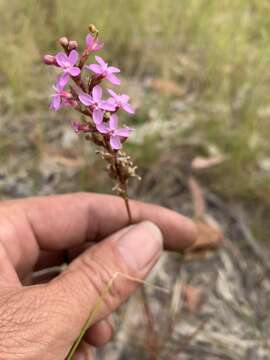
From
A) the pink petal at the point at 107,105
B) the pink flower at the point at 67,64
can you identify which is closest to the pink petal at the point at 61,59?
the pink flower at the point at 67,64

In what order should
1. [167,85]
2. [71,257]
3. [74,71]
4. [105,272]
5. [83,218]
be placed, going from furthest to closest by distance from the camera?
[167,85], [71,257], [83,218], [105,272], [74,71]

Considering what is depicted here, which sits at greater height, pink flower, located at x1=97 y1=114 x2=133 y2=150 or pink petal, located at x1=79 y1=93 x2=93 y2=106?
pink petal, located at x1=79 y1=93 x2=93 y2=106

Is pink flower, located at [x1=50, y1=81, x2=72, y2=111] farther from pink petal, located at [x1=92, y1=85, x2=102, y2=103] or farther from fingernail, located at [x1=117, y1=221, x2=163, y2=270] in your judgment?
fingernail, located at [x1=117, y1=221, x2=163, y2=270]

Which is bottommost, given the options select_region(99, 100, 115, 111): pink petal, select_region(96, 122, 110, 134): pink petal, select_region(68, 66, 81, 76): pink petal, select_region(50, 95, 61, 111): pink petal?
select_region(96, 122, 110, 134): pink petal

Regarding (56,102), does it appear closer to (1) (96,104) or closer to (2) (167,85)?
(1) (96,104)

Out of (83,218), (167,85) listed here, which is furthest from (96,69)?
(167,85)

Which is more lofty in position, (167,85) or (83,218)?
(167,85)

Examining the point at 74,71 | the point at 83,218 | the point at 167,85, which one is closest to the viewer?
the point at 74,71

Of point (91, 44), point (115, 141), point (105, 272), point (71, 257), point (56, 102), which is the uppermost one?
point (91, 44)

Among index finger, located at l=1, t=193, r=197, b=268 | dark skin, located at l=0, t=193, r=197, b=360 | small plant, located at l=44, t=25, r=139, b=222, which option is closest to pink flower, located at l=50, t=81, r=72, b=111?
small plant, located at l=44, t=25, r=139, b=222
